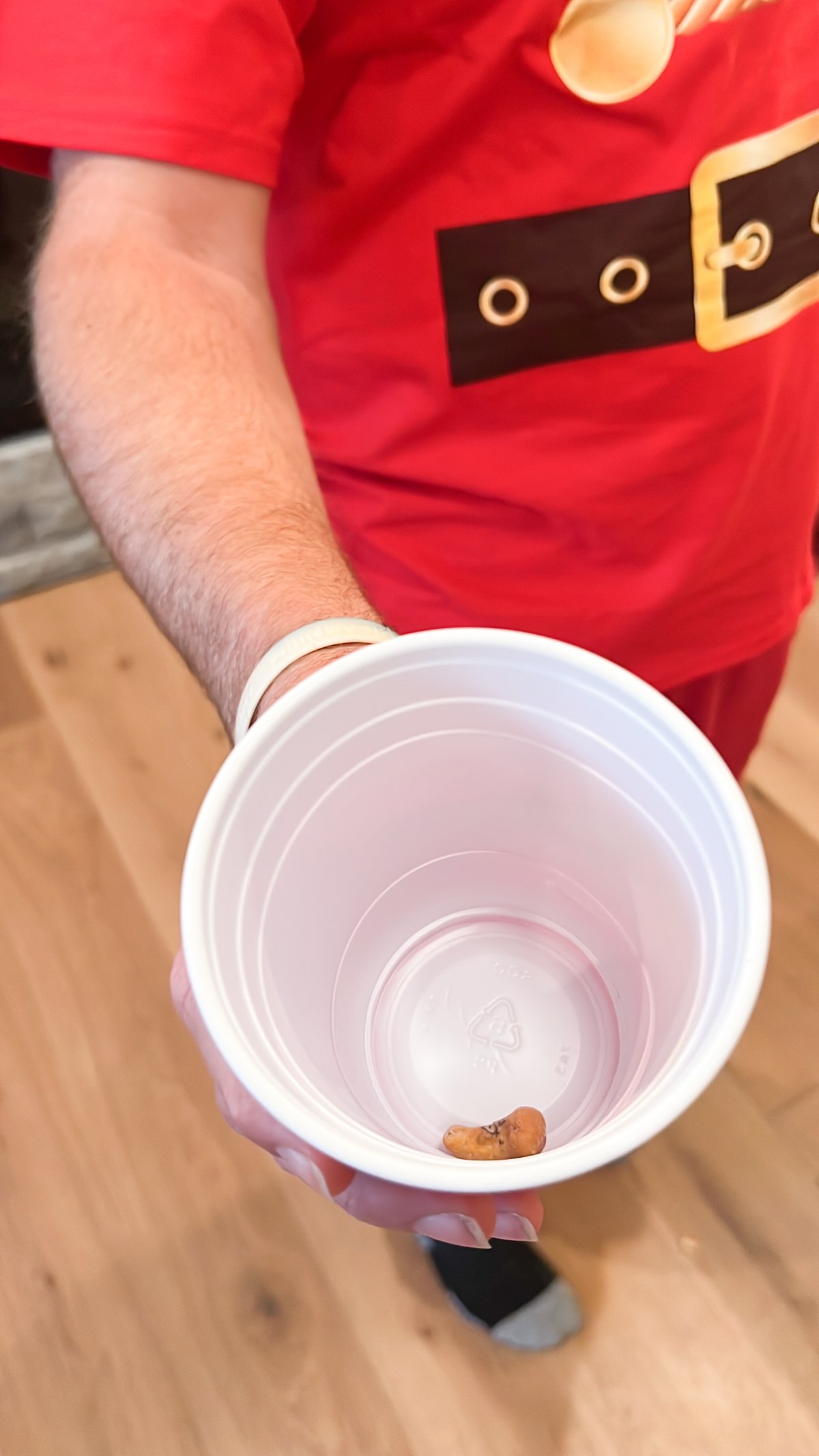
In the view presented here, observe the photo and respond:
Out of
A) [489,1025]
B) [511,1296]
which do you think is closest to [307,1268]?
[511,1296]

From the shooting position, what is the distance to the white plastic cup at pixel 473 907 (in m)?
0.34

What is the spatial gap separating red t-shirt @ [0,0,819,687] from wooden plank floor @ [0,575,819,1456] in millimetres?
647

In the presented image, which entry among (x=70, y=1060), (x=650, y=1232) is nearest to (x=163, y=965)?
(x=70, y=1060)

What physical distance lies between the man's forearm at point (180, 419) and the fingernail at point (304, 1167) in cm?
19

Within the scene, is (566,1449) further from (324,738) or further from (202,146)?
(202,146)

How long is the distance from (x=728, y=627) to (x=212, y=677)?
1.45ft

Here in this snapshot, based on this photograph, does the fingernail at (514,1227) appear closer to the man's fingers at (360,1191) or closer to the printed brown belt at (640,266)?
the man's fingers at (360,1191)

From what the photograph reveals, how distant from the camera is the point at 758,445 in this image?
2.16ft

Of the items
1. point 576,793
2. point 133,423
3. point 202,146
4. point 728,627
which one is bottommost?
point 728,627

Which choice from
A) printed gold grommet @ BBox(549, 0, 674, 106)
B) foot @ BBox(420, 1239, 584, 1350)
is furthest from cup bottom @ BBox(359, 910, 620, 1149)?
foot @ BBox(420, 1239, 584, 1350)

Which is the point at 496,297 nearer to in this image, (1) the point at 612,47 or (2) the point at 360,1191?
(1) the point at 612,47

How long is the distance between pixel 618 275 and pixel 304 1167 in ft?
1.65

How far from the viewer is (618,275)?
58 centimetres

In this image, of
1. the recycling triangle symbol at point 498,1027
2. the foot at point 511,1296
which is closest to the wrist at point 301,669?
the recycling triangle symbol at point 498,1027
